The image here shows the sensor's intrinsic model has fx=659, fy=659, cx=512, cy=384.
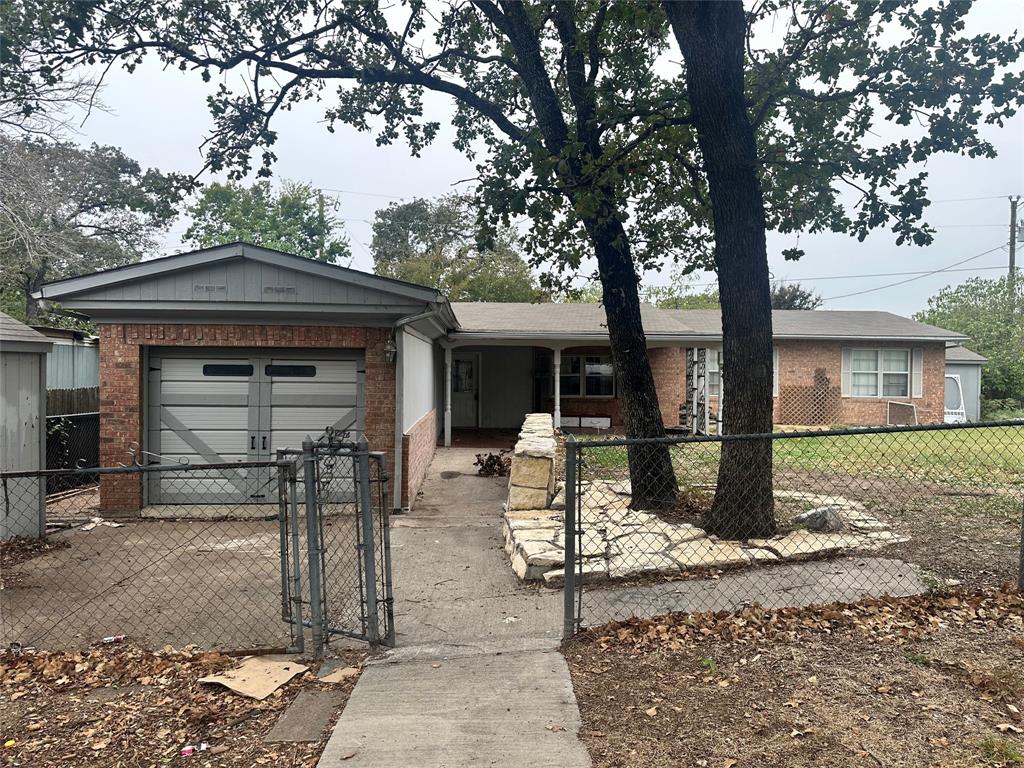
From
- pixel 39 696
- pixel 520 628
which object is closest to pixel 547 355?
pixel 520 628

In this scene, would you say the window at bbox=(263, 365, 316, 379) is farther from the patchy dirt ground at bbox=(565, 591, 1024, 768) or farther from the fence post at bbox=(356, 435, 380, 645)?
the patchy dirt ground at bbox=(565, 591, 1024, 768)

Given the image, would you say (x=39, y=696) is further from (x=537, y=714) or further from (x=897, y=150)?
(x=897, y=150)

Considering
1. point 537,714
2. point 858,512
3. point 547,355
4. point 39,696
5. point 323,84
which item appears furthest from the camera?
point 547,355

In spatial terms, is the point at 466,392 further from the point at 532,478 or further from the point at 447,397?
the point at 532,478

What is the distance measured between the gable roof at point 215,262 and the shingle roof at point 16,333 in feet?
2.69

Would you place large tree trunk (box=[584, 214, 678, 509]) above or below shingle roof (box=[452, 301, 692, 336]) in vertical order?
below

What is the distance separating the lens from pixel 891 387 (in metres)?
20.0

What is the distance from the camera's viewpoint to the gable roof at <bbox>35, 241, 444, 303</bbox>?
320 inches

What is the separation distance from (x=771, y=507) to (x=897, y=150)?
4829 millimetres

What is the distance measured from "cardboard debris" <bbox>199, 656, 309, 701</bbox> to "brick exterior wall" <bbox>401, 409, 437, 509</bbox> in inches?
194

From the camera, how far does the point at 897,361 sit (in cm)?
2000

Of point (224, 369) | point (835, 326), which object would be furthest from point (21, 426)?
point (835, 326)

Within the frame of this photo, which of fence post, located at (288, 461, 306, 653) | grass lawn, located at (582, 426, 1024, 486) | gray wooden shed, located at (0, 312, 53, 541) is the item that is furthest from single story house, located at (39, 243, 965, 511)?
fence post, located at (288, 461, 306, 653)

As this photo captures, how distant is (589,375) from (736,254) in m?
12.9
